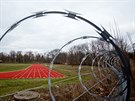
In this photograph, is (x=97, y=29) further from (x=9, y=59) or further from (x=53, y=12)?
(x=9, y=59)

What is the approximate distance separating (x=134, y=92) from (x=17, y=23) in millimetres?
1632

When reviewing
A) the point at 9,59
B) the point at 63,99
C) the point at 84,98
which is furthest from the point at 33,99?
the point at 9,59

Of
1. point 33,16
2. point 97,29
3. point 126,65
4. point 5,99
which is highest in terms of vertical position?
point 33,16

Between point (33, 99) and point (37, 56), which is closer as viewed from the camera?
point (33, 99)

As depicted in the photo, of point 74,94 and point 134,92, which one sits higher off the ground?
point 134,92

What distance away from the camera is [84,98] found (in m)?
5.81

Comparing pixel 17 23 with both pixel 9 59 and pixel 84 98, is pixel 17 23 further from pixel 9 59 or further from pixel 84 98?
pixel 9 59

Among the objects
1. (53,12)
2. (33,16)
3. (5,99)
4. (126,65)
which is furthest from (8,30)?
(5,99)

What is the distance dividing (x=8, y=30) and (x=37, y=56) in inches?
3241

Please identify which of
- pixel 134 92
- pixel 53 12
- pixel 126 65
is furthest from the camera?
pixel 134 92

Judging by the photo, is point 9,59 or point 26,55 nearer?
point 9,59

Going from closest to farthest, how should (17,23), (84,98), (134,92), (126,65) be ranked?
(126,65)
(17,23)
(134,92)
(84,98)

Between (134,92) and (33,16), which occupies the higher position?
(33,16)

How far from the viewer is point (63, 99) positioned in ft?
21.2
